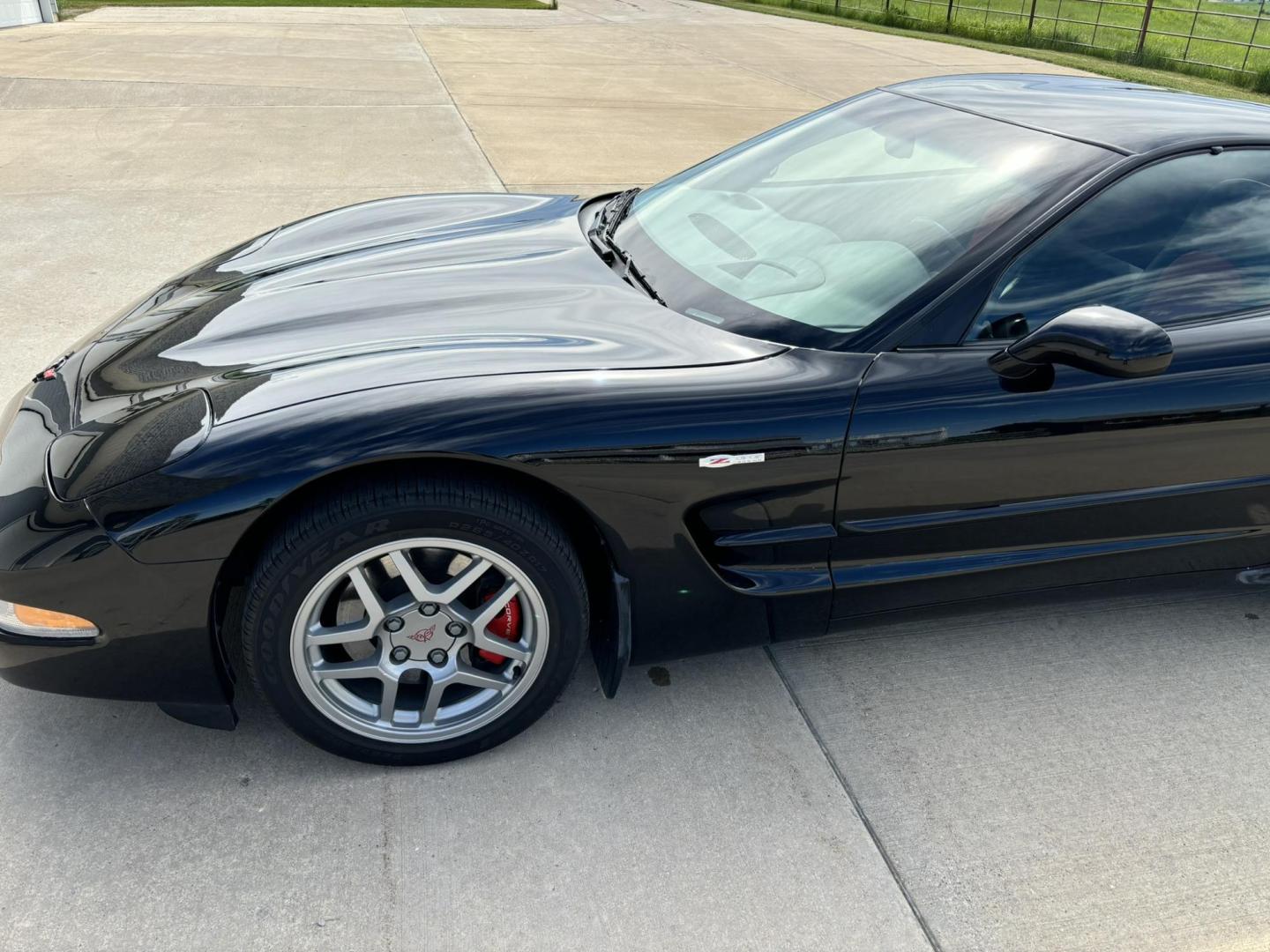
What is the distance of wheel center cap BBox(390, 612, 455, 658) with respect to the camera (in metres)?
2.18

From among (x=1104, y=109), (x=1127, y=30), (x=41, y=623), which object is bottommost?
(x=1127, y=30)

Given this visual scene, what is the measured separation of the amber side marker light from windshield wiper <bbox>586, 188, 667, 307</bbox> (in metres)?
1.43

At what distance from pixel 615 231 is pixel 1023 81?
4.33 feet

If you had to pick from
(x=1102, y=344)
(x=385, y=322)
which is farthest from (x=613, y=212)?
(x=1102, y=344)

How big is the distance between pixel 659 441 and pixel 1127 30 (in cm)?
2065

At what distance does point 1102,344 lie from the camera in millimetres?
2094

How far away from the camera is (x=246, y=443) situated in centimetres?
198

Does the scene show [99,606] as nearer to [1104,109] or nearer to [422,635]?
[422,635]

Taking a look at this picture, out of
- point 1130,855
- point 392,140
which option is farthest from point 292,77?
point 1130,855

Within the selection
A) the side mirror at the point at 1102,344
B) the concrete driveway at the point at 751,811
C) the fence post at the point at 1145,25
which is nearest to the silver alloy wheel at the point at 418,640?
the concrete driveway at the point at 751,811

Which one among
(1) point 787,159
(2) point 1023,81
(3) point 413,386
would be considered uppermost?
(2) point 1023,81

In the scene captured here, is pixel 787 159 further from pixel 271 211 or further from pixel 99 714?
pixel 271 211

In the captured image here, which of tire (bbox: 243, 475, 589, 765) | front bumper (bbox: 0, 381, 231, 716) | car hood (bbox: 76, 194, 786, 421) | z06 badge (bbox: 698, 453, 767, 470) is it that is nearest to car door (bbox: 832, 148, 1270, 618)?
z06 badge (bbox: 698, 453, 767, 470)

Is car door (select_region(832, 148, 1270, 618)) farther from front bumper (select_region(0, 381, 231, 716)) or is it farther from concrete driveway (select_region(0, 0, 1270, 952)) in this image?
front bumper (select_region(0, 381, 231, 716))
